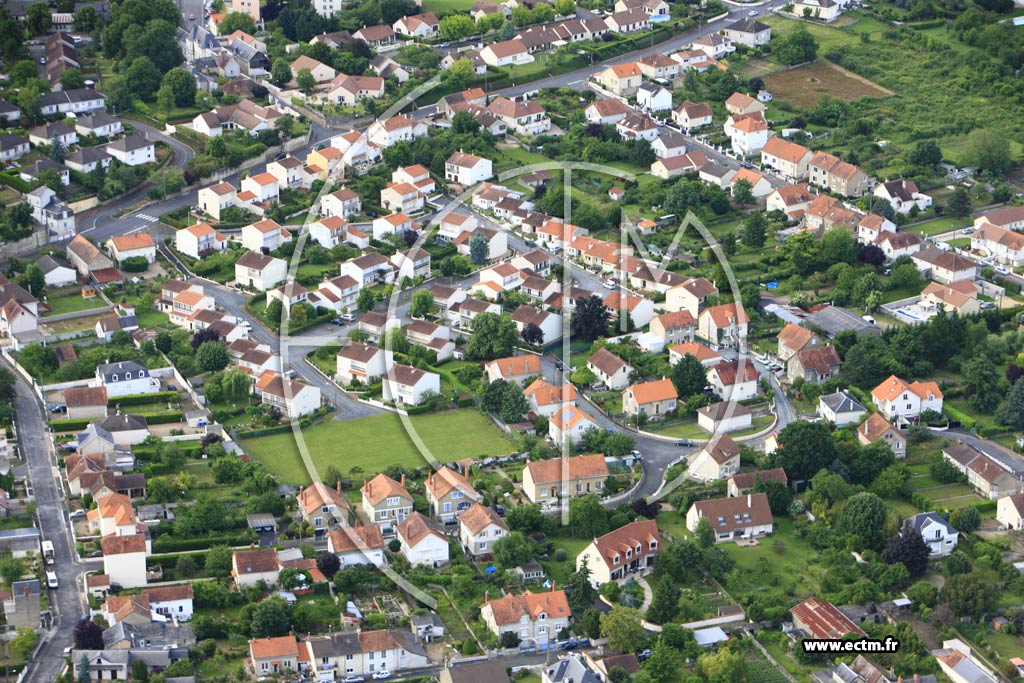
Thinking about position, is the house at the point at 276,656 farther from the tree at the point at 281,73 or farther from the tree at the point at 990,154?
the tree at the point at 281,73

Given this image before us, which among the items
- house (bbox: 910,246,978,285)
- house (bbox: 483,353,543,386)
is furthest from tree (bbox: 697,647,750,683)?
house (bbox: 910,246,978,285)

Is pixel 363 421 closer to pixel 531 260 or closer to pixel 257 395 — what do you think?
pixel 257 395

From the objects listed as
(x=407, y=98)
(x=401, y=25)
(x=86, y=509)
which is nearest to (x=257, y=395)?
(x=86, y=509)

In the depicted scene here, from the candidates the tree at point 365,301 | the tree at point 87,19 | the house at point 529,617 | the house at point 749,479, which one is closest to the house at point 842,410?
the house at point 749,479

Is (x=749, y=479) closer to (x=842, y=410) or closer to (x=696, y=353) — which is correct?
(x=842, y=410)

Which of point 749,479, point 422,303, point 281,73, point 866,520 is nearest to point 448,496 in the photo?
point 749,479

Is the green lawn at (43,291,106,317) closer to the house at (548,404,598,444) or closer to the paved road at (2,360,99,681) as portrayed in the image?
the paved road at (2,360,99,681)

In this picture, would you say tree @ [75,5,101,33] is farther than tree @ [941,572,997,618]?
Yes

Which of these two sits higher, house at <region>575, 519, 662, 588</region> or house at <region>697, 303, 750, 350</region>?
house at <region>575, 519, 662, 588</region>
